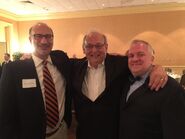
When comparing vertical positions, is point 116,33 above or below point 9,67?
above

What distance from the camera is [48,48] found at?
2193 mm

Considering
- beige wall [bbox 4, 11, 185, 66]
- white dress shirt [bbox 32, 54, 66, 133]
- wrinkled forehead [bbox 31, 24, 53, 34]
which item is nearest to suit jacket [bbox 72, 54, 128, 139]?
white dress shirt [bbox 32, 54, 66, 133]

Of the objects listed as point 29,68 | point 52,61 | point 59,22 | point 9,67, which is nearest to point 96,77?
point 52,61

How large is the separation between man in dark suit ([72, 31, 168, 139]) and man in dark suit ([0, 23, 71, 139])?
17cm

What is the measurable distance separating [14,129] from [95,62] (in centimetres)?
98

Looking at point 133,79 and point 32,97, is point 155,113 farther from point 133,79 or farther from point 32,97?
point 32,97

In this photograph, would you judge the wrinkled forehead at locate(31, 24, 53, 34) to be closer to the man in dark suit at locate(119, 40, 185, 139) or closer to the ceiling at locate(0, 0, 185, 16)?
the man in dark suit at locate(119, 40, 185, 139)

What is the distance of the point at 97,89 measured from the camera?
221 centimetres

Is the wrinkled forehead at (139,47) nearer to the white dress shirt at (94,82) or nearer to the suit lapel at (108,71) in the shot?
the suit lapel at (108,71)

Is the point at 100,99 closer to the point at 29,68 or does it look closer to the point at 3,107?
the point at 29,68

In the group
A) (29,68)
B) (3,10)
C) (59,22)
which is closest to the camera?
Answer: (29,68)

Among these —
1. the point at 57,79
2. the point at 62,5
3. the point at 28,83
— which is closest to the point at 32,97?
the point at 28,83

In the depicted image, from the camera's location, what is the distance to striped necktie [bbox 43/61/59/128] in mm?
2068

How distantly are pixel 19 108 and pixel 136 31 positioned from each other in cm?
860
